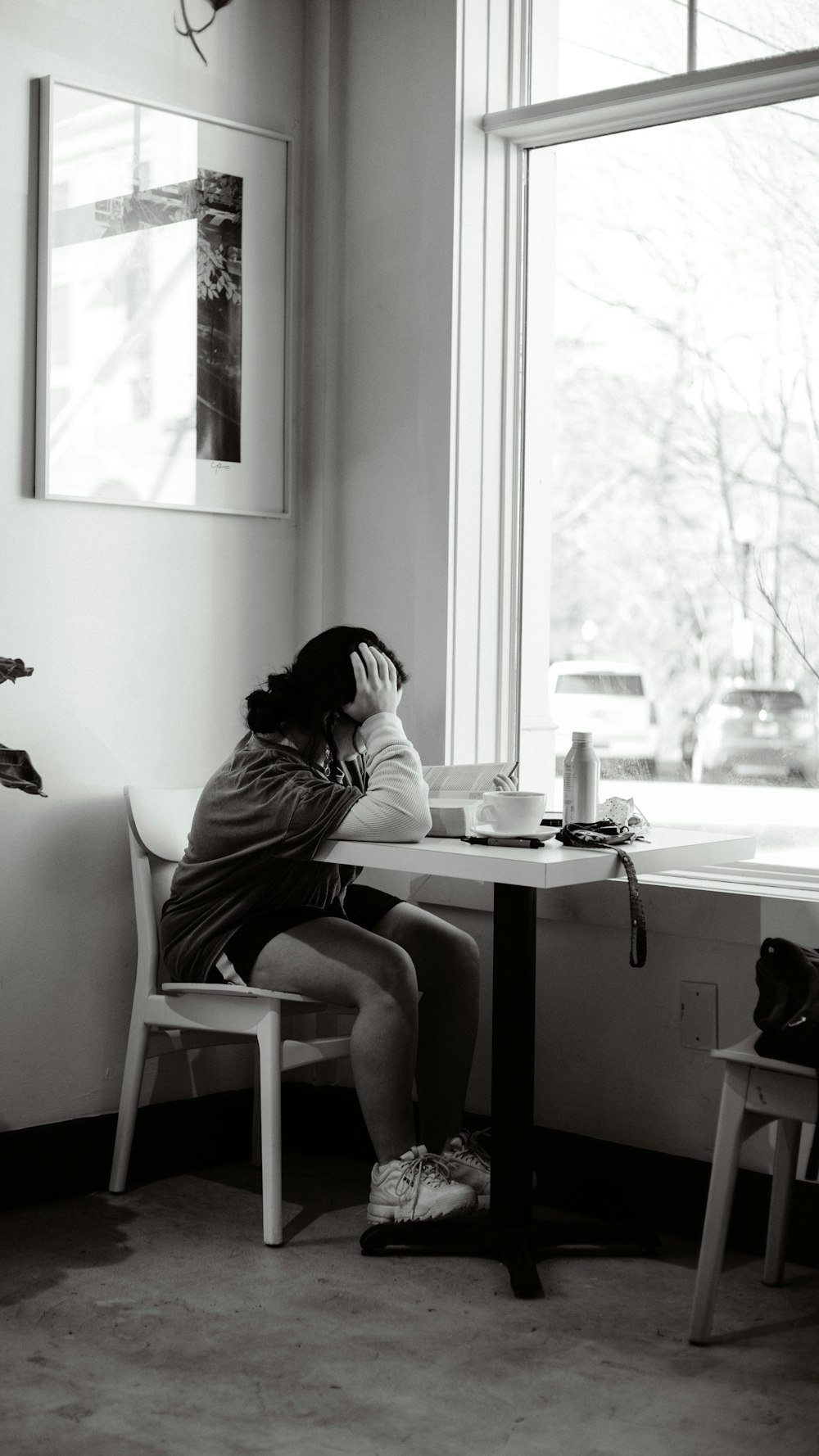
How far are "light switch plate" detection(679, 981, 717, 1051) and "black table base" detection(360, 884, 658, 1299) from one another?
39 centimetres

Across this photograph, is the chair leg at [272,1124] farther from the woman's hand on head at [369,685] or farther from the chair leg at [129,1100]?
the woman's hand on head at [369,685]

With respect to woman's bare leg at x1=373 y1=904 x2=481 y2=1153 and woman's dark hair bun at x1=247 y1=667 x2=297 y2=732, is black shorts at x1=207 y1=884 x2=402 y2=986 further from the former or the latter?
woman's dark hair bun at x1=247 y1=667 x2=297 y2=732

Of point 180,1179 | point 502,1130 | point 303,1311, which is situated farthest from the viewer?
point 180,1179

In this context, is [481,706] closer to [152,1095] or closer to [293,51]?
[152,1095]

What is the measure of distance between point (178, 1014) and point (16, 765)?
685 mm

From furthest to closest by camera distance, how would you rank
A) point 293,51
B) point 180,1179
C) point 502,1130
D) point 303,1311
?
1. point 293,51
2. point 180,1179
3. point 502,1130
4. point 303,1311

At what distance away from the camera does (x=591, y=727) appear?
3416mm

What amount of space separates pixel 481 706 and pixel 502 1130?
3.45 feet

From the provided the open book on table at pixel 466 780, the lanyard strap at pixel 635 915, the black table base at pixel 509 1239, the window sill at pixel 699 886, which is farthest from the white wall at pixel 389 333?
the black table base at pixel 509 1239

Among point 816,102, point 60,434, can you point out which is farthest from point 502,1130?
point 816,102

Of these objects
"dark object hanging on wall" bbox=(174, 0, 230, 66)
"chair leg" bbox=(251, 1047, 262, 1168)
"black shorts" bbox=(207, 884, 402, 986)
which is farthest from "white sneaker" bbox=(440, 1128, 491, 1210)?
"dark object hanging on wall" bbox=(174, 0, 230, 66)

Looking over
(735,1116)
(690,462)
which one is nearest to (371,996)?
(735,1116)

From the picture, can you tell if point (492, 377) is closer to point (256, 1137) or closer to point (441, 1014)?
point (441, 1014)

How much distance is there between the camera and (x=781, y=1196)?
2656mm
